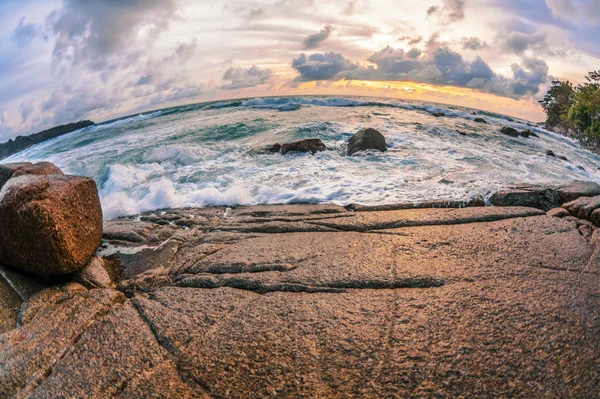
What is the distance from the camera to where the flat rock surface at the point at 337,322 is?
193cm

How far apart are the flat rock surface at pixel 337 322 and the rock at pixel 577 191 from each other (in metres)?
2.00

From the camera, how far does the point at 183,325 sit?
248 centimetres

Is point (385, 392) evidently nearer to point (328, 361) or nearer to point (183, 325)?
point (328, 361)

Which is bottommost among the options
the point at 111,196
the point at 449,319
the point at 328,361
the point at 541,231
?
the point at 111,196

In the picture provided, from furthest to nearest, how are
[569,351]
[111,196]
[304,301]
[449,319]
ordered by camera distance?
[111,196], [304,301], [449,319], [569,351]

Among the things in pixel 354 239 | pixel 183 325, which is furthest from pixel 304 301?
pixel 354 239

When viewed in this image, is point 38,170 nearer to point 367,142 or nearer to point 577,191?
point 367,142

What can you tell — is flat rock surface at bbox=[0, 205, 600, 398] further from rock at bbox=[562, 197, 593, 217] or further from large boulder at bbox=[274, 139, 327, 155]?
large boulder at bbox=[274, 139, 327, 155]

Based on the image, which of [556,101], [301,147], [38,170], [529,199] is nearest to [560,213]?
[529,199]

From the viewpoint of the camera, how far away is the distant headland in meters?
37.6

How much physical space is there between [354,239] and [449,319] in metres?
1.64

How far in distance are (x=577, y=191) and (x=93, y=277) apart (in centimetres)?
734

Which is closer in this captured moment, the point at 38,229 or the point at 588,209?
the point at 38,229

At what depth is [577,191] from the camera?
5.42m
